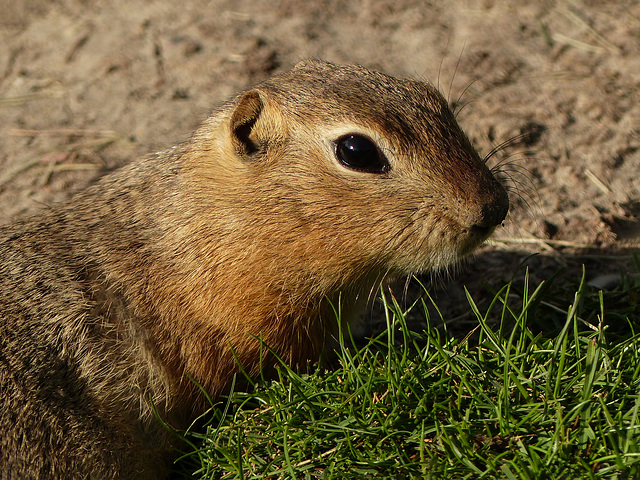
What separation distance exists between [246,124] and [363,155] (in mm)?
731

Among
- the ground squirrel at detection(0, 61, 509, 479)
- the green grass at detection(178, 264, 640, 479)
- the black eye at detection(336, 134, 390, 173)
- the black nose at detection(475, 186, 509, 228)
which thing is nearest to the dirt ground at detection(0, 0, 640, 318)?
the green grass at detection(178, 264, 640, 479)

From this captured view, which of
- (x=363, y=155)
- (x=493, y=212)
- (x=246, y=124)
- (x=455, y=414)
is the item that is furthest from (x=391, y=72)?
(x=455, y=414)

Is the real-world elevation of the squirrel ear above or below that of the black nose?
above

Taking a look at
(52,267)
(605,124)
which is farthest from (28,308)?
(605,124)

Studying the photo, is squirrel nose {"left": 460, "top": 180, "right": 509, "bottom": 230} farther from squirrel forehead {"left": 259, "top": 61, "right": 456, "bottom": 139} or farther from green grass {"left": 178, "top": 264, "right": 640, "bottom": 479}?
green grass {"left": 178, "top": 264, "right": 640, "bottom": 479}

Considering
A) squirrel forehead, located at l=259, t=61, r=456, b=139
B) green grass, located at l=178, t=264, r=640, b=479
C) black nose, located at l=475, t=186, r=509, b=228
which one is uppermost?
squirrel forehead, located at l=259, t=61, r=456, b=139

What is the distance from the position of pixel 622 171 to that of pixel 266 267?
3351 millimetres

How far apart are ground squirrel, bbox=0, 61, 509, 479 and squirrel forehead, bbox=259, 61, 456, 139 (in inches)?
0.5

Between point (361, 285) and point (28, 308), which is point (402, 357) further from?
point (28, 308)

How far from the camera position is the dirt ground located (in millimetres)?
5633

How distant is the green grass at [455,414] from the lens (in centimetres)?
328

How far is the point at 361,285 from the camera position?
159 inches

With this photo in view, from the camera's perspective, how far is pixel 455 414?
3.64 metres

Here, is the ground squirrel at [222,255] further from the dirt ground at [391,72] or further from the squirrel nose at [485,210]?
the dirt ground at [391,72]
